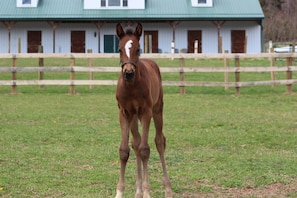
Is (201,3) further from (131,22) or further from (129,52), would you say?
(129,52)

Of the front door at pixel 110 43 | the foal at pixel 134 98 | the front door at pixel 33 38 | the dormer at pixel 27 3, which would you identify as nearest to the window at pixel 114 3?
the front door at pixel 110 43

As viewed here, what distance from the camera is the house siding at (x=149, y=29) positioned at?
138 ft

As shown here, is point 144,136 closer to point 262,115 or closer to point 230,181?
point 230,181

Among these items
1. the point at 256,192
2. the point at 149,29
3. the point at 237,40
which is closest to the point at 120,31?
the point at 256,192

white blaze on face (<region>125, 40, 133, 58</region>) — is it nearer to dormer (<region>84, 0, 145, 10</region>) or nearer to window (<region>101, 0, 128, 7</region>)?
dormer (<region>84, 0, 145, 10</region>)

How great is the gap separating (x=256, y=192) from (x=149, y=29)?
35.5 metres

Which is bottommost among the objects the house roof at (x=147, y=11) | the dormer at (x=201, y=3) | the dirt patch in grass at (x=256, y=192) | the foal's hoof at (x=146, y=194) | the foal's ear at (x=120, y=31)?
the dirt patch in grass at (x=256, y=192)

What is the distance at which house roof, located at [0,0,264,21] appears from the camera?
39.8 meters

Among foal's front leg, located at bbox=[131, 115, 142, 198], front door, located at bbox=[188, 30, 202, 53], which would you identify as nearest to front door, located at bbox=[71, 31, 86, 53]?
front door, located at bbox=[188, 30, 202, 53]

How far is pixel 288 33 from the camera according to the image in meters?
59.2

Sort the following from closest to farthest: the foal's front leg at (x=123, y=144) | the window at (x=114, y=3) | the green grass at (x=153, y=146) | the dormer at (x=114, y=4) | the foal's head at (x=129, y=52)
Answer: the foal's head at (x=129, y=52), the foal's front leg at (x=123, y=144), the green grass at (x=153, y=146), the dormer at (x=114, y=4), the window at (x=114, y=3)

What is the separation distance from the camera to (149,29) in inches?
1650

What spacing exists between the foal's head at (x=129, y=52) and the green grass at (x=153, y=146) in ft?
5.20

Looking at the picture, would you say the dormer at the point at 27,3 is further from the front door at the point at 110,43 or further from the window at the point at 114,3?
the front door at the point at 110,43
